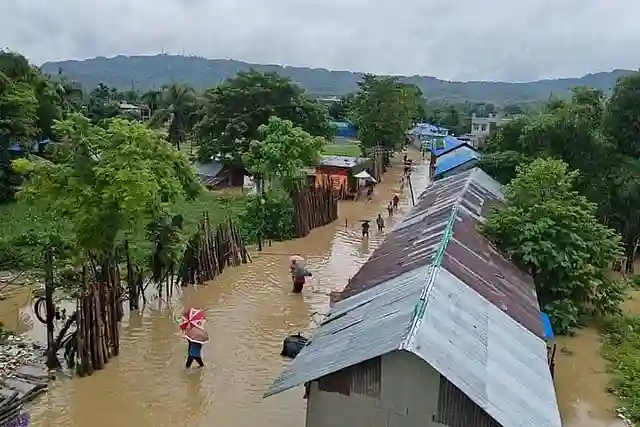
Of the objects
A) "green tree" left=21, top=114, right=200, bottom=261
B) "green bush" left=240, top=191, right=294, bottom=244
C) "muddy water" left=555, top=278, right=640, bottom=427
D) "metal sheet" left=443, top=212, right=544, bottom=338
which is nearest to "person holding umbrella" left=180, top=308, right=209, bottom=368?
"green tree" left=21, top=114, right=200, bottom=261

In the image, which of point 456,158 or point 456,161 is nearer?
point 456,161

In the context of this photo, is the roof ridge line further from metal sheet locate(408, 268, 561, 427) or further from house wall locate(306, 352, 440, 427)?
house wall locate(306, 352, 440, 427)

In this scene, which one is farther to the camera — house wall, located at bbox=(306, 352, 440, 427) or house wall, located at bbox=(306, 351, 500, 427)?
house wall, located at bbox=(306, 352, 440, 427)

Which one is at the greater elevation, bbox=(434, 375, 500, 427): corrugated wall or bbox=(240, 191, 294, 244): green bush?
bbox=(434, 375, 500, 427): corrugated wall

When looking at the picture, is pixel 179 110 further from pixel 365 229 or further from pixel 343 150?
pixel 365 229

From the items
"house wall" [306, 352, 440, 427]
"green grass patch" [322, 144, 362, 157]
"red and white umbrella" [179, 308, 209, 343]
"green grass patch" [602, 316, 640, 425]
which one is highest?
"house wall" [306, 352, 440, 427]

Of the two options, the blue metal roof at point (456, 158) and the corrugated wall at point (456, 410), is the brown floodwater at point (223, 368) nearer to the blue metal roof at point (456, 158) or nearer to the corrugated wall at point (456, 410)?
the corrugated wall at point (456, 410)

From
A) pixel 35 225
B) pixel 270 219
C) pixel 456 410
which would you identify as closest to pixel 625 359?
Answer: pixel 456 410
